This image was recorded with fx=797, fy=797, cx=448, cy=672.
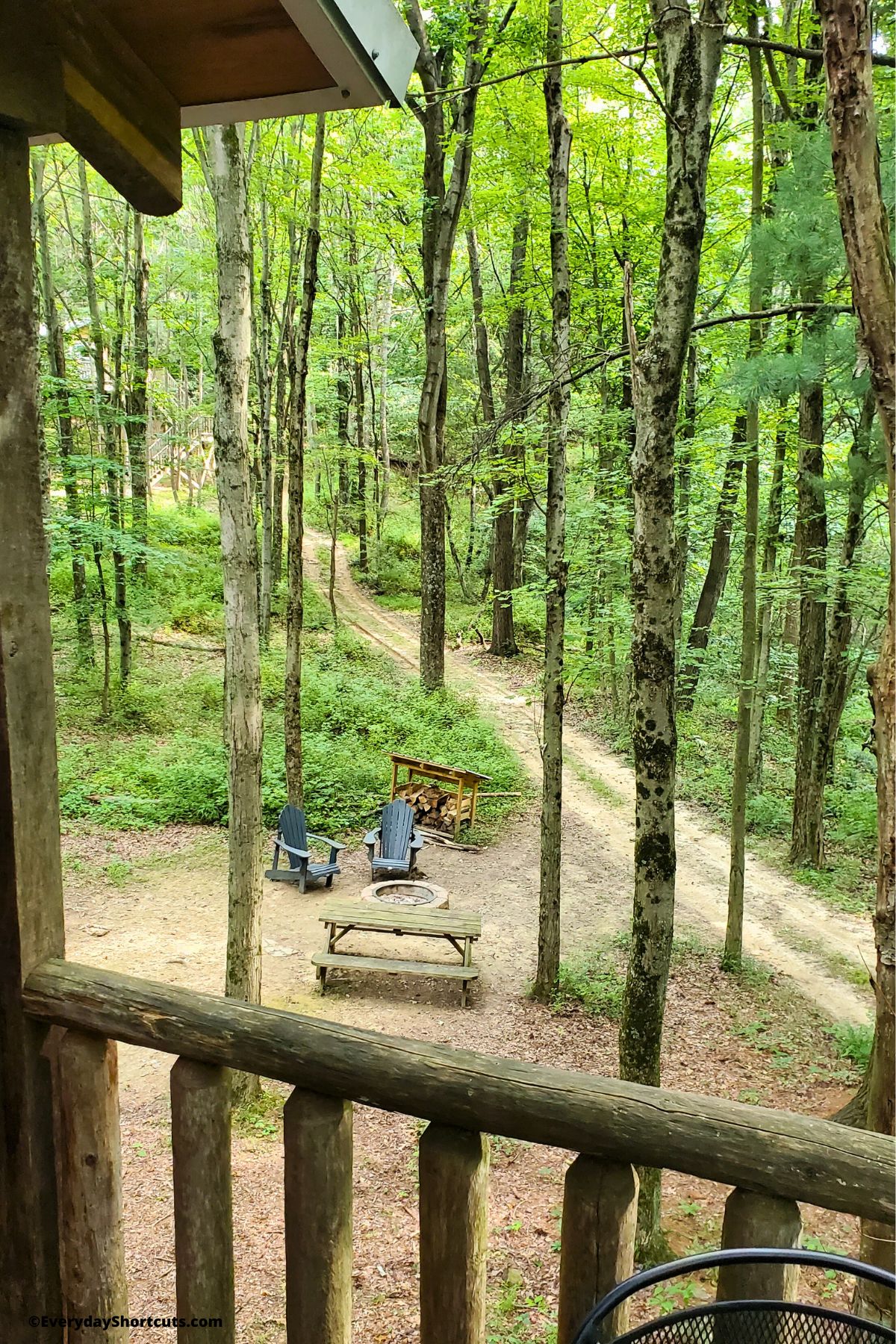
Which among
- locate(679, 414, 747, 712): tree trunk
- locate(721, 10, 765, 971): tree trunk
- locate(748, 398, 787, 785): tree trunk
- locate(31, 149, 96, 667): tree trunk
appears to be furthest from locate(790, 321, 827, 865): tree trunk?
locate(31, 149, 96, 667): tree trunk

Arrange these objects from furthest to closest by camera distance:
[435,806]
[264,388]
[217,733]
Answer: [264,388] → [217,733] → [435,806]

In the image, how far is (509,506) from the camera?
16.3 meters

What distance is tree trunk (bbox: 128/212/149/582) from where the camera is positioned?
1267cm

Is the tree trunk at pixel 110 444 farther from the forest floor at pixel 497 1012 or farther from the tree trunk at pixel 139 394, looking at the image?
the forest floor at pixel 497 1012

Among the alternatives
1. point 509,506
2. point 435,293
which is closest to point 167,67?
point 435,293

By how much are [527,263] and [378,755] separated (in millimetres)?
9611

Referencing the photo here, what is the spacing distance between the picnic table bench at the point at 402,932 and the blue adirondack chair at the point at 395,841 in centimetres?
158

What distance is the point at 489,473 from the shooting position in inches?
333

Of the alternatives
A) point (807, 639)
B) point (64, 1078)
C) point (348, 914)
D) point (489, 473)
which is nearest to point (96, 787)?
point (348, 914)

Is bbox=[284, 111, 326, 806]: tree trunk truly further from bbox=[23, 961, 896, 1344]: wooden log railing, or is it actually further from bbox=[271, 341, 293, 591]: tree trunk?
bbox=[23, 961, 896, 1344]: wooden log railing

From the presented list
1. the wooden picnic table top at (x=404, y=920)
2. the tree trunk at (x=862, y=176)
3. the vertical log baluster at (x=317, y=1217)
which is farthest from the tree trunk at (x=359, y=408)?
the vertical log baluster at (x=317, y=1217)

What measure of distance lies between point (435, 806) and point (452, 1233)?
959cm

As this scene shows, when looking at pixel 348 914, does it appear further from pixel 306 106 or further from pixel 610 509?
pixel 610 509

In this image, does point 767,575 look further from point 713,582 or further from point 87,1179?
point 87,1179
